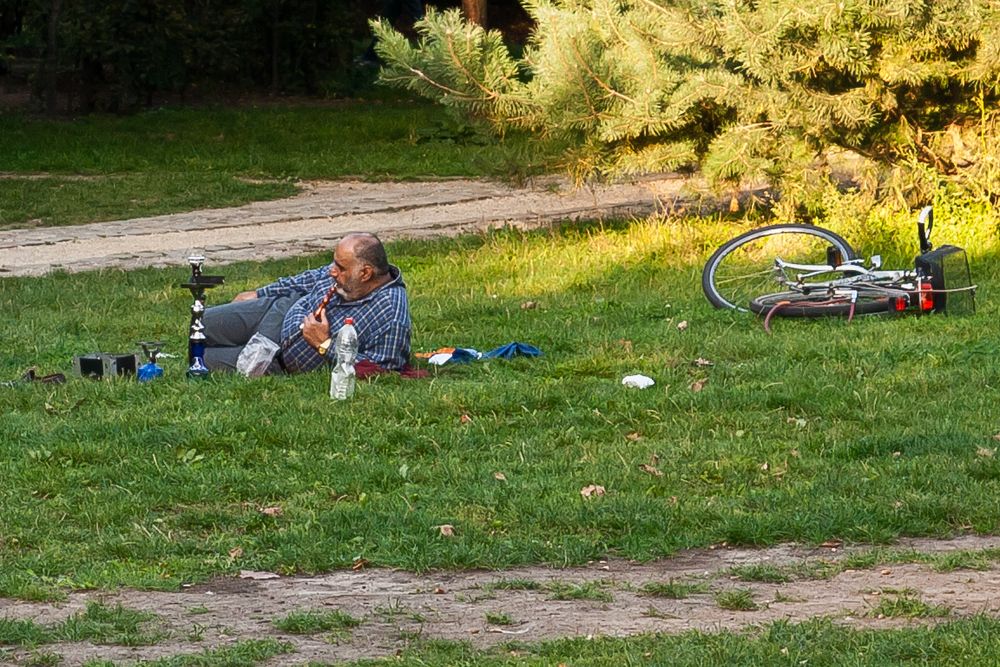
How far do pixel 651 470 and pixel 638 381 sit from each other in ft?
5.27

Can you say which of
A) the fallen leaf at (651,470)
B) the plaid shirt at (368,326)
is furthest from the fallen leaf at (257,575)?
the plaid shirt at (368,326)

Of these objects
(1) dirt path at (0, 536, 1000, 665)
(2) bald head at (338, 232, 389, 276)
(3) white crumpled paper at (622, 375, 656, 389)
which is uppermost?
(2) bald head at (338, 232, 389, 276)

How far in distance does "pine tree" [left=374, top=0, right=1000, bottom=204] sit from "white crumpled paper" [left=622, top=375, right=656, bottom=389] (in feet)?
12.7

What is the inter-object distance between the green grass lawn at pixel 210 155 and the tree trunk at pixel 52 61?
1.87 feet

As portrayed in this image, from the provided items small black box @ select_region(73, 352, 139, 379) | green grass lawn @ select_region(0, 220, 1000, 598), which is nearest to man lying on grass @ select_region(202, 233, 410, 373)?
green grass lawn @ select_region(0, 220, 1000, 598)

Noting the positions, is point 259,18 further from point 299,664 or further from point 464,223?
point 299,664

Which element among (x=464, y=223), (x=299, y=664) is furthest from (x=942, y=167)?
(x=299, y=664)

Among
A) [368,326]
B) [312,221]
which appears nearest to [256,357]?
[368,326]

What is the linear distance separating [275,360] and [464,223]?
7.02m

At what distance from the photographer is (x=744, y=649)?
451 cm

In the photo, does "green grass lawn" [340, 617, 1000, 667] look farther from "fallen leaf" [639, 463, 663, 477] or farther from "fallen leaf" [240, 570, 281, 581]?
"fallen leaf" [639, 463, 663, 477]

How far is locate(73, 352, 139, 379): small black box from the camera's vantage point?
330 inches

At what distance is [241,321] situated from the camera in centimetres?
874

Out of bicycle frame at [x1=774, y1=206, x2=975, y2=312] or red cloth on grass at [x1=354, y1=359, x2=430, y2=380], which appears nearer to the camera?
red cloth on grass at [x1=354, y1=359, x2=430, y2=380]
